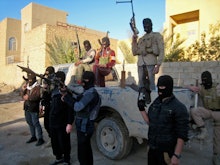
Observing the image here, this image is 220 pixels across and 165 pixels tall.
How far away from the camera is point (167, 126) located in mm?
2422

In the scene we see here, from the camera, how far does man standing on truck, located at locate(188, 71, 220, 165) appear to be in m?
3.41

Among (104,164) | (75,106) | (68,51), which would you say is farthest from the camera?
(68,51)

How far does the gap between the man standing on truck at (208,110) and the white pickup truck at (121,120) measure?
18 cm

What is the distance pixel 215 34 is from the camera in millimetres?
12547

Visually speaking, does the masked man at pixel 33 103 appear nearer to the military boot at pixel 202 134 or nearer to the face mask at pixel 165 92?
the military boot at pixel 202 134

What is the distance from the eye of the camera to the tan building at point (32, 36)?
19.7m

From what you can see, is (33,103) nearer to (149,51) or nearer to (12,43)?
(149,51)

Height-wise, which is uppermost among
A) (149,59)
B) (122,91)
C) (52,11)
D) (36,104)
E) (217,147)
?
(52,11)

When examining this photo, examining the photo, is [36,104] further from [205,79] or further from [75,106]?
[205,79]

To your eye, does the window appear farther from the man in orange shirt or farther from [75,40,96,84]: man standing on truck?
the man in orange shirt

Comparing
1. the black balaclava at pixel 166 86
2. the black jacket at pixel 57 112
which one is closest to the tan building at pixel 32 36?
the black jacket at pixel 57 112

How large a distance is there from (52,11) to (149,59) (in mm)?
27177

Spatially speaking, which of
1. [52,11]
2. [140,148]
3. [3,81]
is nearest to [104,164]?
[140,148]

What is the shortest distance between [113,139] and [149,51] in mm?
1877
